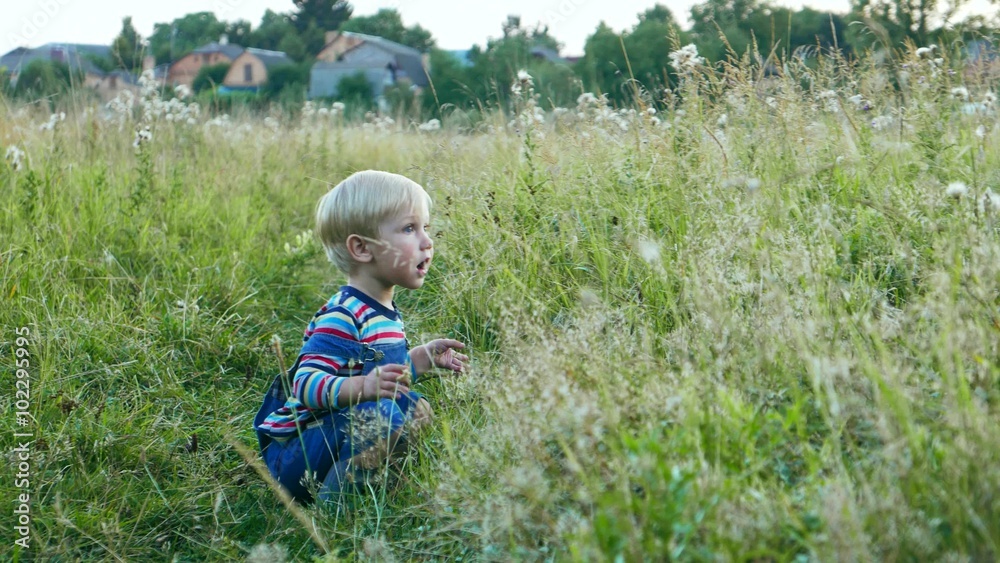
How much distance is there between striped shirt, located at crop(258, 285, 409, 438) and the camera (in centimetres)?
252

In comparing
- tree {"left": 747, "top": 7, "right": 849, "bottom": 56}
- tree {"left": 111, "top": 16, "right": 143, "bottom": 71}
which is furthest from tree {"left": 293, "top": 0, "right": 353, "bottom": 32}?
tree {"left": 111, "top": 16, "right": 143, "bottom": 71}

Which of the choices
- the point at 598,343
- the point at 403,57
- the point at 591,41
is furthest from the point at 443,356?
the point at 403,57

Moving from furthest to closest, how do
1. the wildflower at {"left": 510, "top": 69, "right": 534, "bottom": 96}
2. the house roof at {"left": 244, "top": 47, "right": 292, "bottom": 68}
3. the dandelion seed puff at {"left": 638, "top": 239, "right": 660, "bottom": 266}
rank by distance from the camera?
the house roof at {"left": 244, "top": 47, "right": 292, "bottom": 68}
the wildflower at {"left": 510, "top": 69, "right": 534, "bottom": 96}
the dandelion seed puff at {"left": 638, "top": 239, "right": 660, "bottom": 266}

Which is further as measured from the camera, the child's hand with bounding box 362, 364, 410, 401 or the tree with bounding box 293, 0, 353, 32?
the tree with bounding box 293, 0, 353, 32

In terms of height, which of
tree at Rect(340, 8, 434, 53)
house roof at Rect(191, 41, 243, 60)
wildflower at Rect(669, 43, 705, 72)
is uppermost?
tree at Rect(340, 8, 434, 53)

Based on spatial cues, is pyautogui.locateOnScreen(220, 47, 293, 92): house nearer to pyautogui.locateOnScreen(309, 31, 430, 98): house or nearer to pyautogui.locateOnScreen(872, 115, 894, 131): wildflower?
pyautogui.locateOnScreen(309, 31, 430, 98): house

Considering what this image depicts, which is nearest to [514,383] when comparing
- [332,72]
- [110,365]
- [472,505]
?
[472,505]

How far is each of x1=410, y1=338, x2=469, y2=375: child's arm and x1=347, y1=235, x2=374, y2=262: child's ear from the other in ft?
1.11

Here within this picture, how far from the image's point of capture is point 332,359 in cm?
257

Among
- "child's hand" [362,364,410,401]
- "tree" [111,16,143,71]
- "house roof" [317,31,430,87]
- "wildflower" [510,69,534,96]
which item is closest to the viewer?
"child's hand" [362,364,410,401]

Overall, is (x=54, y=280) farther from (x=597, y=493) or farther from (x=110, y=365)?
(x=597, y=493)

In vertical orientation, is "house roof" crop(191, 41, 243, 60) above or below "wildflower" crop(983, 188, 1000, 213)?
above

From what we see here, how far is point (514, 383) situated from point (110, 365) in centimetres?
193

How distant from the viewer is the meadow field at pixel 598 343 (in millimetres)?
1503
